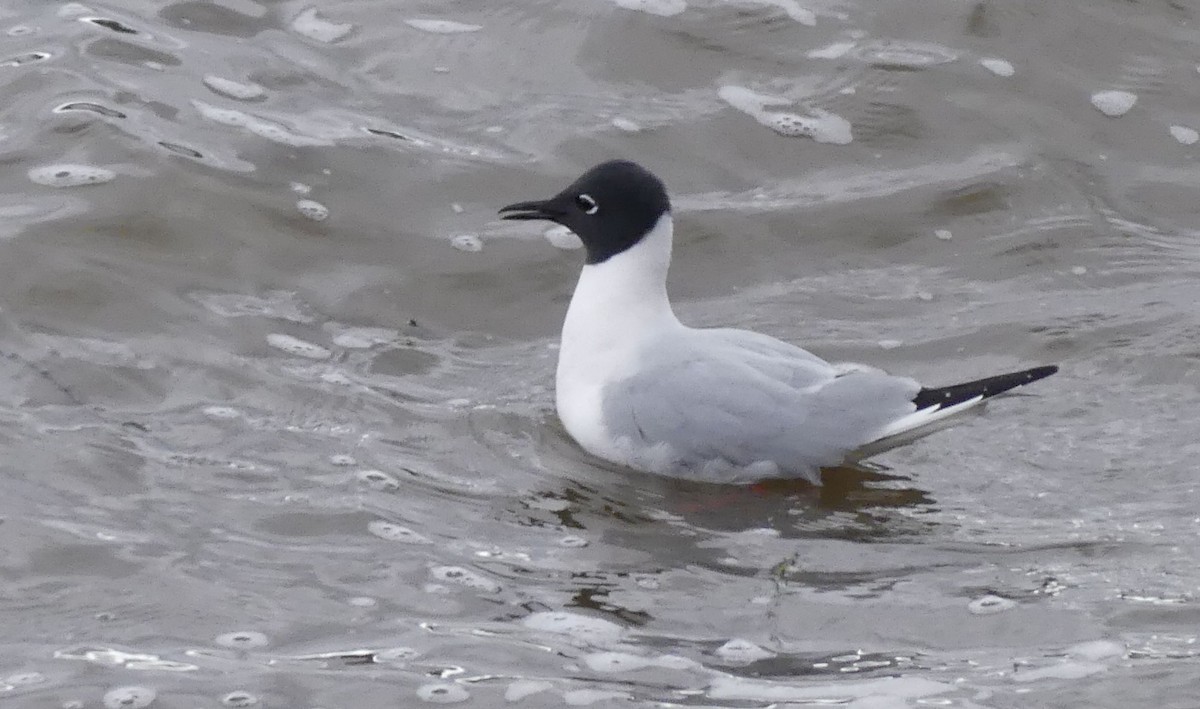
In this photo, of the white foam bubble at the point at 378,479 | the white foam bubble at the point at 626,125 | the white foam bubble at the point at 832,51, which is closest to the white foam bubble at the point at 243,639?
the white foam bubble at the point at 378,479

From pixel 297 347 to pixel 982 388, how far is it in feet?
8.19

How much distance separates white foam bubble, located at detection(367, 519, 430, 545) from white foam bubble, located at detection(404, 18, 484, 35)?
4.14m

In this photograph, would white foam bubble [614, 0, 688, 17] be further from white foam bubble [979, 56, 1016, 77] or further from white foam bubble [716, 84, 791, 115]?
white foam bubble [979, 56, 1016, 77]

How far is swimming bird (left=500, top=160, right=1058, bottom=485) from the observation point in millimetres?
5867

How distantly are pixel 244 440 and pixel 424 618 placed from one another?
1.41m

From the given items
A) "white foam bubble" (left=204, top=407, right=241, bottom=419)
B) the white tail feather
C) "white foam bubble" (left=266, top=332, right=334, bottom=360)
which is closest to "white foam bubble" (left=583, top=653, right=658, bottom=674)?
the white tail feather

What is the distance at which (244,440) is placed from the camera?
19.2 feet

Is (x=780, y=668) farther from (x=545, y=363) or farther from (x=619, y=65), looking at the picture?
(x=619, y=65)

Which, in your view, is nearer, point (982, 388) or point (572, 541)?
point (572, 541)

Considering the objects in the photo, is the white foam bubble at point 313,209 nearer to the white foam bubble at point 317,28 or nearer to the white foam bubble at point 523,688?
the white foam bubble at point 317,28

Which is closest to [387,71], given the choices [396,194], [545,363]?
[396,194]

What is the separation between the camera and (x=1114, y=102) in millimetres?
8930

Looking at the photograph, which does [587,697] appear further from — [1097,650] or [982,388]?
[982,388]

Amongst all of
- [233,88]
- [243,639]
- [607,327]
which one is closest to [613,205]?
[607,327]
